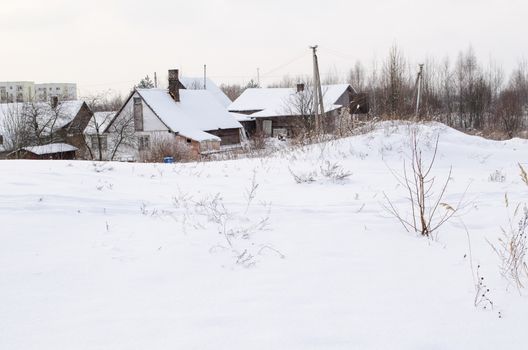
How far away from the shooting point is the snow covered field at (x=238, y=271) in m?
2.55

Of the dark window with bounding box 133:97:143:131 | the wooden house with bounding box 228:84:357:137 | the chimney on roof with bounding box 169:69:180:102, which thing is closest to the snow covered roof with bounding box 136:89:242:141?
the chimney on roof with bounding box 169:69:180:102

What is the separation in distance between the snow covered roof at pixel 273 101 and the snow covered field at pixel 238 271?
39732mm

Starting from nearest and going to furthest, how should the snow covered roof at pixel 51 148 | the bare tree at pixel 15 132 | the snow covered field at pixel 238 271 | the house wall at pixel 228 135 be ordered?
the snow covered field at pixel 238 271 < the snow covered roof at pixel 51 148 < the bare tree at pixel 15 132 < the house wall at pixel 228 135

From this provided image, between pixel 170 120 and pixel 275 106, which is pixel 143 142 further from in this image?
pixel 275 106

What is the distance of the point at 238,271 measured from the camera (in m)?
3.39

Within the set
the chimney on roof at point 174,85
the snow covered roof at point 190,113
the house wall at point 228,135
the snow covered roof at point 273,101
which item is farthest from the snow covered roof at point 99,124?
the snow covered roof at point 273,101

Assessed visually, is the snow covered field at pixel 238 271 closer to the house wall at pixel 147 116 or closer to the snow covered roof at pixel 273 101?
the house wall at pixel 147 116

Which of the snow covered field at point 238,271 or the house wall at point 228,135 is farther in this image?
the house wall at point 228,135

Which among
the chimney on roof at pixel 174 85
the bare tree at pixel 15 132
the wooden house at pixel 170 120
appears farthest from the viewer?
the chimney on roof at pixel 174 85

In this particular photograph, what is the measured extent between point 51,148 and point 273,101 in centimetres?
2271

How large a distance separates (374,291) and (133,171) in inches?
208

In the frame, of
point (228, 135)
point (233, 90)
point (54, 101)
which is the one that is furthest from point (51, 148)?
point (233, 90)

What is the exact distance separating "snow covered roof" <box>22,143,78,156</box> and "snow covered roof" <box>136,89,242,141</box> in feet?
25.6

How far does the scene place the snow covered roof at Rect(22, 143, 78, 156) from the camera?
32.2 m
